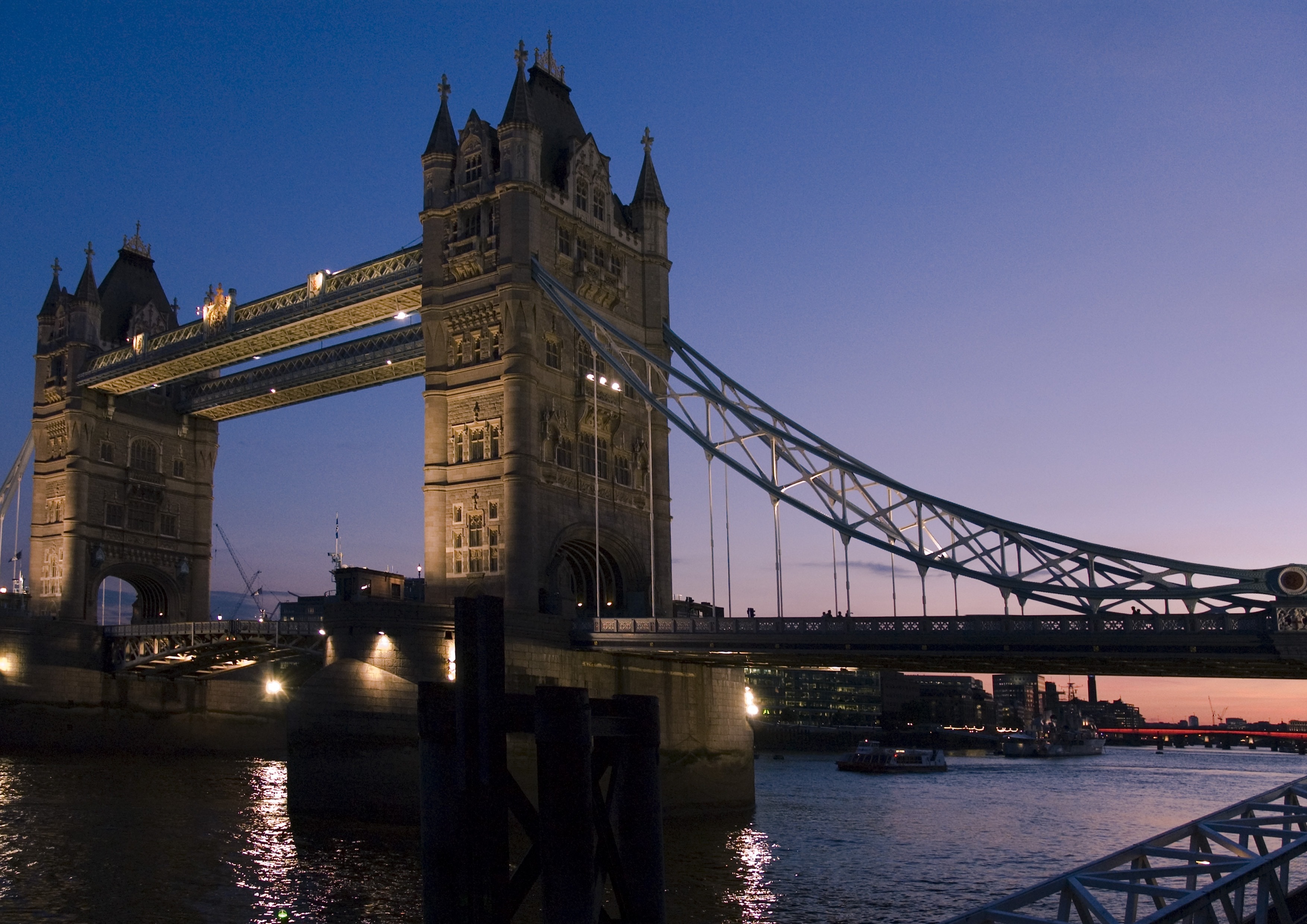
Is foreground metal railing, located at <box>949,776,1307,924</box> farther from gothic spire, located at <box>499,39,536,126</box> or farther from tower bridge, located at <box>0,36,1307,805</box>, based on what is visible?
gothic spire, located at <box>499,39,536,126</box>

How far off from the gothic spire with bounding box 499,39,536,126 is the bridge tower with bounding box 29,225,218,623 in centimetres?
3260

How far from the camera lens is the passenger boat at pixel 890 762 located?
10425 centimetres

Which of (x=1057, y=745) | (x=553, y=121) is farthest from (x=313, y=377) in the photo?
(x=1057, y=745)

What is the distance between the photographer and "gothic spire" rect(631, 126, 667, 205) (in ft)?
207

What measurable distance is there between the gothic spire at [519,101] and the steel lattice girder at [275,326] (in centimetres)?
824

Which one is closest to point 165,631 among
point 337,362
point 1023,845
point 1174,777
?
point 337,362

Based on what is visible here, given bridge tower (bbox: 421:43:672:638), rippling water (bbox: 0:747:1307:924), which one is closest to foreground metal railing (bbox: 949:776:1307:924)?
rippling water (bbox: 0:747:1307:924)

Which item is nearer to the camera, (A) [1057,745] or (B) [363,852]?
(B) [363,852]

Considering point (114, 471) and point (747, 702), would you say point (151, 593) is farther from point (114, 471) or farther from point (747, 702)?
point (747, 702)

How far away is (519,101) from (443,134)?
510cm

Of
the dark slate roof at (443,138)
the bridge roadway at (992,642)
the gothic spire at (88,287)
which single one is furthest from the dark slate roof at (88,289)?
the bridge roadway at (992,642)

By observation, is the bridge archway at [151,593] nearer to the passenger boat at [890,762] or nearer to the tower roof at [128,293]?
the tower roof at [128,293]

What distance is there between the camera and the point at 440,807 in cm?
1847

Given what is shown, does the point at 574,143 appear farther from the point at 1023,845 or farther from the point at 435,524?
the point at 1023,845
